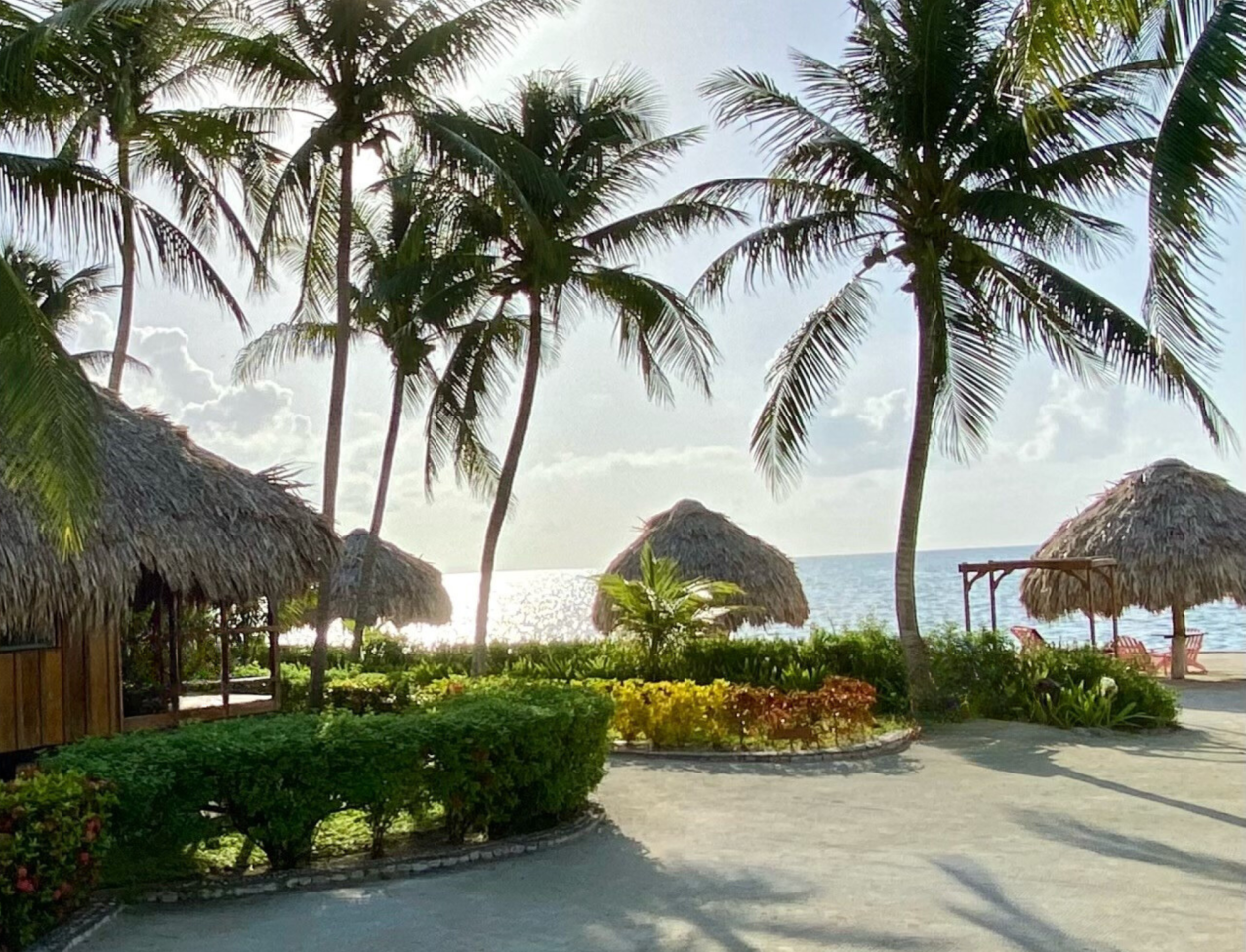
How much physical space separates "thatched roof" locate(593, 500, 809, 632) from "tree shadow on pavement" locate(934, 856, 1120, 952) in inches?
490

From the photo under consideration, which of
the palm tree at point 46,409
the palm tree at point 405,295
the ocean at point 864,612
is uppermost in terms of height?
the palm tree at point 405,295

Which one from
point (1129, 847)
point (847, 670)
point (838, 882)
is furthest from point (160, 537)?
point (847, 670)

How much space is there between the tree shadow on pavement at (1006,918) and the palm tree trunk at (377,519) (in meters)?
11.8

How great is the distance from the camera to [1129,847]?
6.76 metres

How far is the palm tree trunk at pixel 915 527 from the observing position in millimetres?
12812

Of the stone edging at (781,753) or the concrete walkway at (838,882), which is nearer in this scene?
the concrete walkway at (838,882)

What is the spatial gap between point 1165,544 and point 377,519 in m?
11.9

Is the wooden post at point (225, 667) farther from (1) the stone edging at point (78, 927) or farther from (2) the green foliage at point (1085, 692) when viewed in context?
(2) the green foliage at point (1085, 692)

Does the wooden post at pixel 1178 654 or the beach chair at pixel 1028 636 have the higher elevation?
the beach chair at pixel 1028 636

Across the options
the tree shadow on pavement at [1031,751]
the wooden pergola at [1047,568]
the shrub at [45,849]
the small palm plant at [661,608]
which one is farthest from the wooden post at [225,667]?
the wooden pergola at [1047,568]

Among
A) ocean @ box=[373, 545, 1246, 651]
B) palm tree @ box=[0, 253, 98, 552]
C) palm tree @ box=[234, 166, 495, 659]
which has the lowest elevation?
ocean @ box=[373, 545, 1246, 651]

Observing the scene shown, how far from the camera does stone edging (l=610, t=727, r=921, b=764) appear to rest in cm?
1027

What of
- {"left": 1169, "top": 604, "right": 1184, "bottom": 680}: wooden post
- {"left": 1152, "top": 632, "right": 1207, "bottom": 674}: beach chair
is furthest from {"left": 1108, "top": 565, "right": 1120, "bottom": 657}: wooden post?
{"left": 1152, "top": 632, "right": 1207, "bottom": 674}: beach chair

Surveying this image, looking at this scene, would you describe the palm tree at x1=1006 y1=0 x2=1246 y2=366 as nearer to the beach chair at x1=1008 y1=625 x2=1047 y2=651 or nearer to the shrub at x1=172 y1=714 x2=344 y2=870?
the shrub at x1=172 y1=714 x2=344 y2=870
